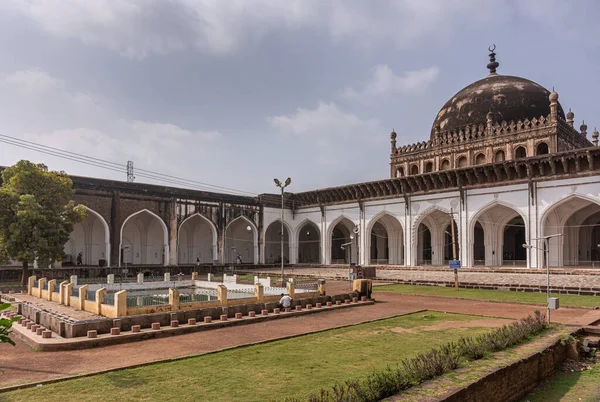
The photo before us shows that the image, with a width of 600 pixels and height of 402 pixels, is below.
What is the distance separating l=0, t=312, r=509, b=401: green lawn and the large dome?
73.7 feet

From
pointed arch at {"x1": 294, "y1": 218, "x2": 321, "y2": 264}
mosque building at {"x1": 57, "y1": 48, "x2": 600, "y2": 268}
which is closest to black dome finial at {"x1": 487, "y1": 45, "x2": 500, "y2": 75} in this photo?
mosque building at {"x1": 57, "y1": 48, "x2": 600, "y2": 268}

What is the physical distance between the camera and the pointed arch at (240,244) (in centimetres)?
3152

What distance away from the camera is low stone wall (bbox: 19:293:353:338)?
830 centimetres

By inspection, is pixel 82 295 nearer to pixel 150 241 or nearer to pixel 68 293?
pixel 68 293

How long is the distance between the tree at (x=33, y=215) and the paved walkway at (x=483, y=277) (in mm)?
11700

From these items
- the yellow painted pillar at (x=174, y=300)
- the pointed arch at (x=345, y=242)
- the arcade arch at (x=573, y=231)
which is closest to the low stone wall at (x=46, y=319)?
the yellow painted pillar at (x=174, y=300)

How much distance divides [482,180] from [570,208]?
4.16 meters

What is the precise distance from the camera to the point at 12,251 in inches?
673

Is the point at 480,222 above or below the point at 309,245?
above

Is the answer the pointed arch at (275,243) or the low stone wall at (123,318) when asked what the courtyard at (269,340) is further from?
the pointed arch at (275,243)

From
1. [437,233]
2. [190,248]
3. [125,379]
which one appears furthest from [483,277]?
[190,248]

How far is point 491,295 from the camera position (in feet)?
51.2

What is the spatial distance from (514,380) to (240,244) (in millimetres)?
29574

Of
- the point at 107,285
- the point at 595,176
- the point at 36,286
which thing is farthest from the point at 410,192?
the point at 36,286
